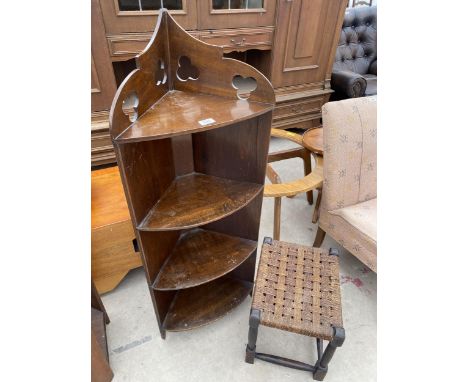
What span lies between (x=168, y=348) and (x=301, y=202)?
1.36 m

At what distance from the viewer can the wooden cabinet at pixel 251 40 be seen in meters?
1.63

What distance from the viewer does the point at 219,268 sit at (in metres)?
1.20

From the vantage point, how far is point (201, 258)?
124 centimetres

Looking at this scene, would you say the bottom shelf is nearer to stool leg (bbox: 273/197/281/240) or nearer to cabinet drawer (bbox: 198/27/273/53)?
stool leg (bbox: 273/197/281/240)

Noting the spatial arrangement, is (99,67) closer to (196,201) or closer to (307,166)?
(196,201)

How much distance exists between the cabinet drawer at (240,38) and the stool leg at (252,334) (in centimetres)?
167

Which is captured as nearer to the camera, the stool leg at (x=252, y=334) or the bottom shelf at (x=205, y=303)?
the stool leg at (x=252, y=334)

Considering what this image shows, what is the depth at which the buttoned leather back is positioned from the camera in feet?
9.02

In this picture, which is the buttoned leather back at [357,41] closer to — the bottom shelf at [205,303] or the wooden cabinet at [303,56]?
the wooden cabinet at [303,56]

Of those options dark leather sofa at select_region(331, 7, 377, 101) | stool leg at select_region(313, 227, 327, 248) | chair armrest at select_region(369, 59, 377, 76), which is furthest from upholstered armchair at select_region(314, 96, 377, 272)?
chair armrest at select_region(369, 59, 377, 76)

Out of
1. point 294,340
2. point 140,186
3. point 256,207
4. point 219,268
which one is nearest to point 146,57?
point 140,186

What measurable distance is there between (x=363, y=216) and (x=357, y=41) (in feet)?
7.39

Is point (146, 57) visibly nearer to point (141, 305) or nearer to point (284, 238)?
point (141, 305)

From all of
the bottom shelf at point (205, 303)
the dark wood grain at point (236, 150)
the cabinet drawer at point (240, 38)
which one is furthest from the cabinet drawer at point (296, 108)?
the bottom shelf at point (205, 303)
